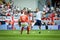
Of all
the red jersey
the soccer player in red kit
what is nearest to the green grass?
the soccer player in red kit

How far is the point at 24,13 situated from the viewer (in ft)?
17.2

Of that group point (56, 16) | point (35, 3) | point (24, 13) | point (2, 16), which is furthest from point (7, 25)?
point (56, 16)

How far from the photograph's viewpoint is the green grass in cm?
486

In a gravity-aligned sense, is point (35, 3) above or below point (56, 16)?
above

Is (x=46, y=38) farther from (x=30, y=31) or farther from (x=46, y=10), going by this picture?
(x=46, y=10)

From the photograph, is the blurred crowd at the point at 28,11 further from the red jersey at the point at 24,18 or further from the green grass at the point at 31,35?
the green grass at the point at 31,35

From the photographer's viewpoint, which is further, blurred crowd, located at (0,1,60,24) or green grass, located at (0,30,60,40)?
blurred crowd, located at (0,1,60,24)

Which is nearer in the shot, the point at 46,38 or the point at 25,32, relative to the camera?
the point at 46,38

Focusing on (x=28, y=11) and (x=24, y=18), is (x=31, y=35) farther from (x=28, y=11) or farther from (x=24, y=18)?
(x=28, y=11)

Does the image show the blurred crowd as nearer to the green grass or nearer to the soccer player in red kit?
the soccer player in red kit

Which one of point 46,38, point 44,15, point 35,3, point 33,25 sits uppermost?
point 35,3

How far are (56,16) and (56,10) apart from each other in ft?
0.71

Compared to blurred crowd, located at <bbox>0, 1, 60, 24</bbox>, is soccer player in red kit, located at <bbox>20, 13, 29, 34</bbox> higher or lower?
lower

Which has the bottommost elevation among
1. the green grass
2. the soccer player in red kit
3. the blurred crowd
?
the green grass
